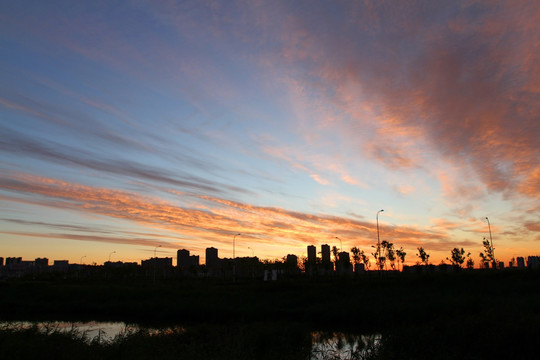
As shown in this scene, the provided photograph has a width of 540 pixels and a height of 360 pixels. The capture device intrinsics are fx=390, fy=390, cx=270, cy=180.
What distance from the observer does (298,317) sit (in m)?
43.1

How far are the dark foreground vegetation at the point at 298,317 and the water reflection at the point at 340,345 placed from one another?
2.57ft

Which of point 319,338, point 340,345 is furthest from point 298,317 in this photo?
point 340,345

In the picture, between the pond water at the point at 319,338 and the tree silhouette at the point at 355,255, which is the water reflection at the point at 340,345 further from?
the tree silhouette at the point at 355,255

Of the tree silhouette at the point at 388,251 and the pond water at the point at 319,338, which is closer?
the pond water at the point at 319,338

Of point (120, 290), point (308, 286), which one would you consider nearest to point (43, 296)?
point (120, 290)

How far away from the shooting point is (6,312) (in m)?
53.4

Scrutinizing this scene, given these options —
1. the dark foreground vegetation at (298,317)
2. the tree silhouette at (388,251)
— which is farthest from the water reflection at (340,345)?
the tree silhouette at (388,251)

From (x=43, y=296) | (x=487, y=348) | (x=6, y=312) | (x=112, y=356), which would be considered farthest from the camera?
(x=43, y=296)

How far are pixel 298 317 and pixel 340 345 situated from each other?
16.8m

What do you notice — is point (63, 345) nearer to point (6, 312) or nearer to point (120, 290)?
point (6, 312)

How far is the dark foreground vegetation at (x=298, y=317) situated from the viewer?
18938 millimetres

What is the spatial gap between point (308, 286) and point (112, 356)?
52445 mm

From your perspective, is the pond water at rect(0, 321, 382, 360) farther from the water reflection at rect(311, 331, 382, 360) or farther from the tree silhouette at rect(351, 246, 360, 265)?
the tree silhouette at rect(351, 246, 360, 265)

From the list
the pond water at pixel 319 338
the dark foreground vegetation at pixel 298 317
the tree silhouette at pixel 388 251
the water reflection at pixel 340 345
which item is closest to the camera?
the dark foreground vegetation at pixel 298 317
